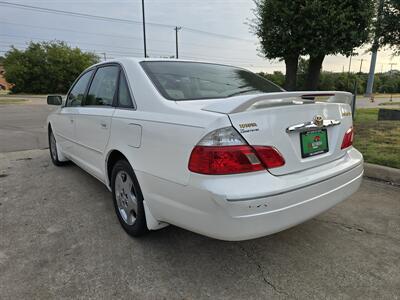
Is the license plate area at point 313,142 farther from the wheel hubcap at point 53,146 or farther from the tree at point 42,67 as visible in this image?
the tree at point 42,67

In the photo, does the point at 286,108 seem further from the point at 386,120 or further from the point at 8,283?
the point at 386,120

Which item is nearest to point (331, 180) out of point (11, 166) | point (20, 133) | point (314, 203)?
point (314, 203)

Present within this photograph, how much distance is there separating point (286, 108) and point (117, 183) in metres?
1.68

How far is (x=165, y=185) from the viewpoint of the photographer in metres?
2.09

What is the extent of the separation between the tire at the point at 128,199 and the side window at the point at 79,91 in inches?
59.3

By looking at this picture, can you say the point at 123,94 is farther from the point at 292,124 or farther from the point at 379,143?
the point at 379,143

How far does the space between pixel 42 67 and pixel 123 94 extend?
48.9 metres

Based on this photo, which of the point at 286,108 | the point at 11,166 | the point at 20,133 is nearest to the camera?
the point at 286,108

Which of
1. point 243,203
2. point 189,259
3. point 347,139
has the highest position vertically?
point 347,139

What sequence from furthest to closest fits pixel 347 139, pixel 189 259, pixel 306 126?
pixel 347 139 → pixel 189 259 → pixel 306 126

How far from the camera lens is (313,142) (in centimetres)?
220

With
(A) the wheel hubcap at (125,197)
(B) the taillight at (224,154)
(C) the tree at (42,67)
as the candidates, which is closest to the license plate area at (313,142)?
(B) the taillight at (224,154)

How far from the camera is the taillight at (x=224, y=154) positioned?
5.95 feet

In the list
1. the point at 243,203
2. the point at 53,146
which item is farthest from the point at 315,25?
the point at 243,203
